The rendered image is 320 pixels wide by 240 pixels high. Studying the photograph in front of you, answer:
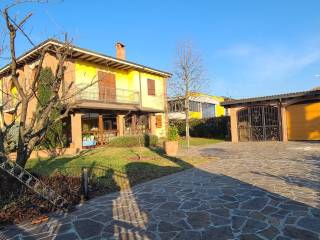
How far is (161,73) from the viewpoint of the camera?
25281 millimetres

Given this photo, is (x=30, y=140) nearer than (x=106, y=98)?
Yes

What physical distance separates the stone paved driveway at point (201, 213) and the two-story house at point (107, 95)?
1081 cm

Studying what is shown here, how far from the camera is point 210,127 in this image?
88.9ft

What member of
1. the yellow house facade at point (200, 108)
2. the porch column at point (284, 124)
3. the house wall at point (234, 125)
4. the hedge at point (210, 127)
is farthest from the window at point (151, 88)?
the porch column at point (284, 124)

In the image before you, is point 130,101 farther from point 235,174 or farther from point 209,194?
point 209,194

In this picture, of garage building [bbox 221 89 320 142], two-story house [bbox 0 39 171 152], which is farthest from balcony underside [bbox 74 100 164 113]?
garage building [bbox 221 89 320 142]

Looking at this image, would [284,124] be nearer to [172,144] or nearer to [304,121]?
[304,121]

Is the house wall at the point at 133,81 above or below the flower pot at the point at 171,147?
above

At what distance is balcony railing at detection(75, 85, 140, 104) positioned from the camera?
18.1 metres

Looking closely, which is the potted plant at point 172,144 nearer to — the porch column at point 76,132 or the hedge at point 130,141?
the hedge at point 130,141

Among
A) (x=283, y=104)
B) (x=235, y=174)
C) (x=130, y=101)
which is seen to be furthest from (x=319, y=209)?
(x=130, y=101)

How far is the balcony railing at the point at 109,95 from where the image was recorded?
18.1 meters

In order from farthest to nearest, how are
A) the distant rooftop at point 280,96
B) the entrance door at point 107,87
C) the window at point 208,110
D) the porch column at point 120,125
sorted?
the window at point 208,110, the porch column at point 120,125, the entrance door at point 107,87, the distant rooftop at point 280,96

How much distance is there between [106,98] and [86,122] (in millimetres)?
2332
